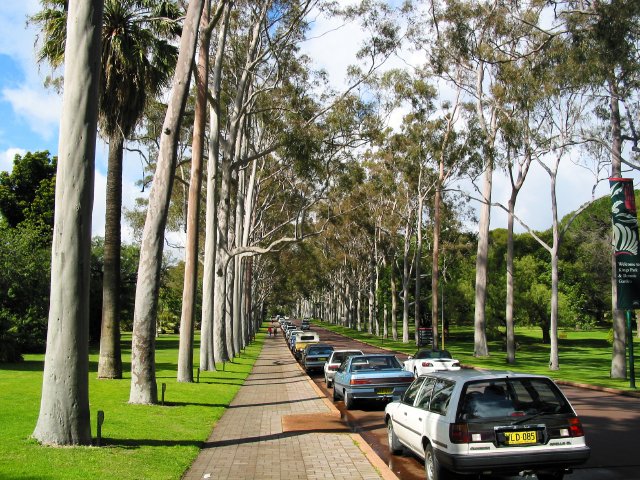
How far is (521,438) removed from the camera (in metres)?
7.50

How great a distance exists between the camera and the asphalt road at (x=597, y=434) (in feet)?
30.5

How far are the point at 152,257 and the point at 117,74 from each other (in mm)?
7741

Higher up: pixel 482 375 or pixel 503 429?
pixel 482 375

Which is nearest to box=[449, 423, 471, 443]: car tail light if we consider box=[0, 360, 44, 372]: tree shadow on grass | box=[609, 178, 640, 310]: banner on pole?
box=[609, 178, 640, 310]: banner on pole

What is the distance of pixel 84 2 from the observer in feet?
31.9

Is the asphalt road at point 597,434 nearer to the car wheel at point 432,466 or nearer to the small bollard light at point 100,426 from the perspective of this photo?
the car wheel at point 432,466

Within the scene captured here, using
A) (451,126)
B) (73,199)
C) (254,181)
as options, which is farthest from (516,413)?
(451,126)

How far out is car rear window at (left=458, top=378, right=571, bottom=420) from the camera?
7703mm

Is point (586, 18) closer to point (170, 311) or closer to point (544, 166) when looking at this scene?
point (544, 166)

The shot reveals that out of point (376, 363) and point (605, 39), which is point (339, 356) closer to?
point (376, 363)

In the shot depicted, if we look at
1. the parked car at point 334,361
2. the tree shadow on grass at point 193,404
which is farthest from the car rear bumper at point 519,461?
the parked car at point 334,361

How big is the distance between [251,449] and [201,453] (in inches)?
35.7

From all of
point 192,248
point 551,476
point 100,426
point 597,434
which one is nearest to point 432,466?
point 551,476

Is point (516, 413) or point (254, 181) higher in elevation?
point (254, 181)
